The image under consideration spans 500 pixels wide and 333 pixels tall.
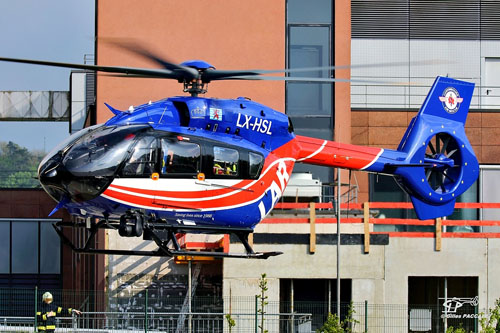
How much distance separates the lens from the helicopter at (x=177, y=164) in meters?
19.5

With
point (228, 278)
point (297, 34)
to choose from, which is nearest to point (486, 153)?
point (297, 34)

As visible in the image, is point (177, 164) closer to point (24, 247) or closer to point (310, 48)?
point (310, 48)

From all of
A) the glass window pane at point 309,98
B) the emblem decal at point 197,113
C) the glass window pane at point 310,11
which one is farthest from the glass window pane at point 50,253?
the emblem decal at point 197,113

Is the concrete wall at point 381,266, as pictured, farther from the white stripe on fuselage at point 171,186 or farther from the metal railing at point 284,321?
the white stripe on fuselage at point 171,186

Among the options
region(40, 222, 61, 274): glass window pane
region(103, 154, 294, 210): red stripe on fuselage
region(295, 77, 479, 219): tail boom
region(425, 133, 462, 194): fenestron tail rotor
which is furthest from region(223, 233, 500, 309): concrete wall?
region(40, 222, 61, 274): glass window pane

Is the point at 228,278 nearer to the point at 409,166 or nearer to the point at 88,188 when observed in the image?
the point at 409,166

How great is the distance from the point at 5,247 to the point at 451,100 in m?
32.8

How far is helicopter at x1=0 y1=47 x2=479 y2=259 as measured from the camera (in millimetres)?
19453

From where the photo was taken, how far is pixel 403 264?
101ft

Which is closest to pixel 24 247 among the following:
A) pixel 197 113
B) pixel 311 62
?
pixel 311 62

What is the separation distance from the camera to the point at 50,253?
55.7 meters

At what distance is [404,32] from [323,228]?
1357 cm

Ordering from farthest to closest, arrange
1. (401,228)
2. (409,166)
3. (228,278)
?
(401,228), (228,278), (409,166)

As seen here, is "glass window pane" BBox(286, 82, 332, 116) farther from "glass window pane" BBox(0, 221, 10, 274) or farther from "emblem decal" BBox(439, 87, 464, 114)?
"glass window pane" BBox(0, 221, 10, 274)
